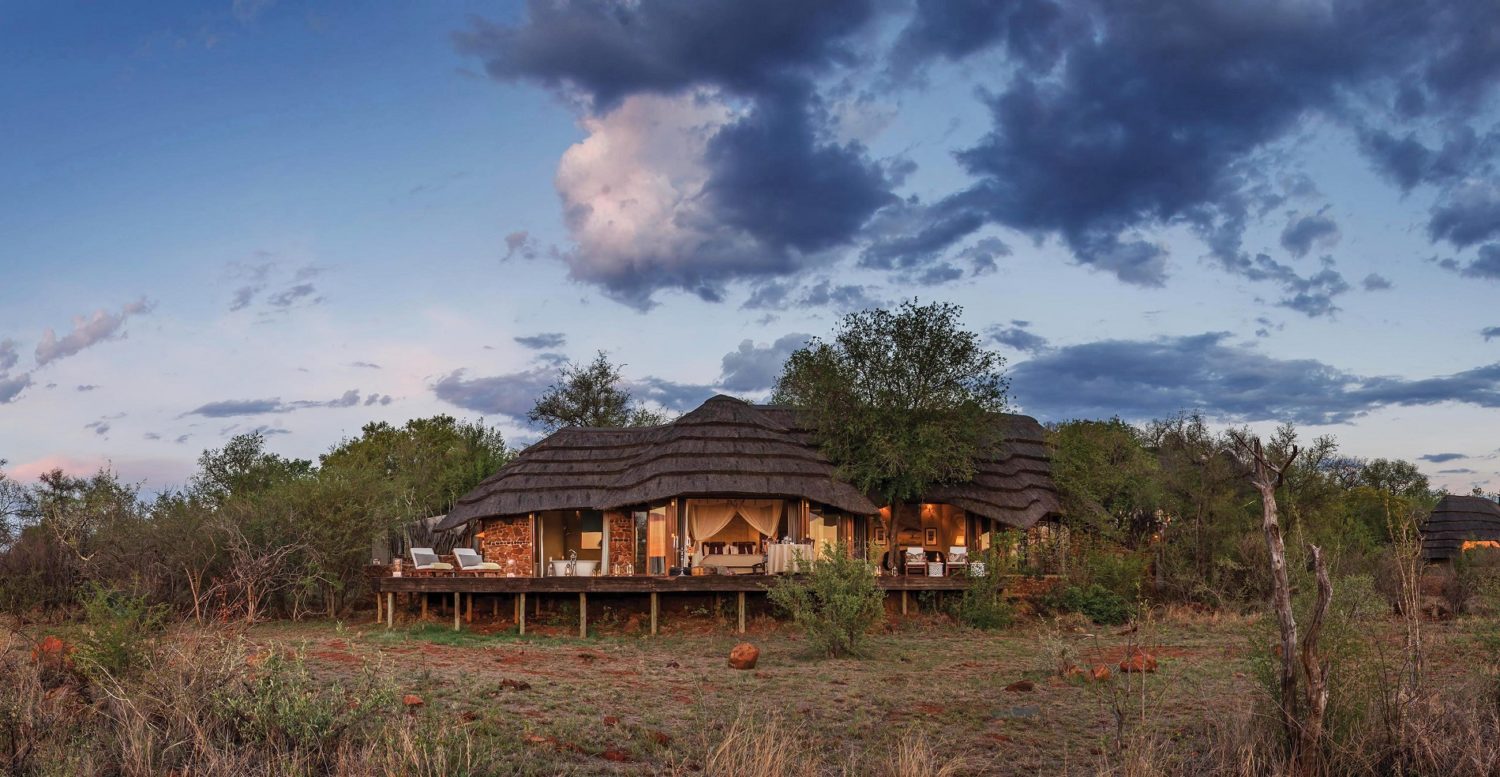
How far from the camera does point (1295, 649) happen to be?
7312 mm

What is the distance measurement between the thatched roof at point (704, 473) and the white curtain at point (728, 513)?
123cm

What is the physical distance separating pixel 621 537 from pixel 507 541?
2.76 metres

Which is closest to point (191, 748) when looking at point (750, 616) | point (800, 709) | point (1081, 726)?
point (800, 709)

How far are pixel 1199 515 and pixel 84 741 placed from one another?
20.5 meters

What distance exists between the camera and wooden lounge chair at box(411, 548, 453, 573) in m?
21.2

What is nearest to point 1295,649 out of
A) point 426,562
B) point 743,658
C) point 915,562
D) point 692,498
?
point 743,658

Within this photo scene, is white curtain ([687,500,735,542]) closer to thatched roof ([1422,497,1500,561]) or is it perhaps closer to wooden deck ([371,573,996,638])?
wooden deck ([371,573,996,638])

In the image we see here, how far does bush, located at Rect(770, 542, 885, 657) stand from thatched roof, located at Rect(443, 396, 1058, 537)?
583 centimetres

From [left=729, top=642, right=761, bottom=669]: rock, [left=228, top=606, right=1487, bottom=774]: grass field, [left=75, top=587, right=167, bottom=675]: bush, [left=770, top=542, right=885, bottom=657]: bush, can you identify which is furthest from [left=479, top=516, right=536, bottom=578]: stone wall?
[left=75, top=587, right=167, bottom=675]: bush

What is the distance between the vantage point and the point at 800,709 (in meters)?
10.5

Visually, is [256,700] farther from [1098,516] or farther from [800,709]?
[1098,516]

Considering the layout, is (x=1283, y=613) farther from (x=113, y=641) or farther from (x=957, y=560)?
(x=957, y=560)

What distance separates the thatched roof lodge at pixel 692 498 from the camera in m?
22.5

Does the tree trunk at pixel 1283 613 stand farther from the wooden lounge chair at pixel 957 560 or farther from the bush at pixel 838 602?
the wooden lounge chair at pixel 957 560
